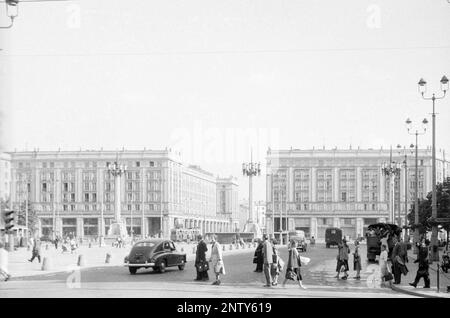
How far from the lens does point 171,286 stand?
75.2ft

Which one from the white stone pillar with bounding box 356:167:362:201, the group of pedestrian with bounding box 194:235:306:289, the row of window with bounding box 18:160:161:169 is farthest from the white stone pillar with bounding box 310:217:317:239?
the group of pedestrian with bounding box 194:235:306:289

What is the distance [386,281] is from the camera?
24.8 metres

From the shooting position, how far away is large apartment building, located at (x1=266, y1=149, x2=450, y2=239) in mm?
137375

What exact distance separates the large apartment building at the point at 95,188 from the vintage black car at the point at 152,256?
91406 mm

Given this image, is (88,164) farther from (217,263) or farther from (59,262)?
(217,263)

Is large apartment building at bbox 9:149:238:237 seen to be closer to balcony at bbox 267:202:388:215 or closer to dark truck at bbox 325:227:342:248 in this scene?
balcony at bbox 267:202:388:215

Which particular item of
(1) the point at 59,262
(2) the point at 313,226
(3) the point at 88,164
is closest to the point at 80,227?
(3) the point at 88,164

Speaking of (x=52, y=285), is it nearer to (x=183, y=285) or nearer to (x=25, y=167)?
(x=183, y=285)

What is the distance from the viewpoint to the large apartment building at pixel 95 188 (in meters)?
124

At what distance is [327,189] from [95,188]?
4370cm

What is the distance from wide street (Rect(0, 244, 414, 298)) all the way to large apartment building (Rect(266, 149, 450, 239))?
108 meters

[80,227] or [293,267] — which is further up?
[293,267]
